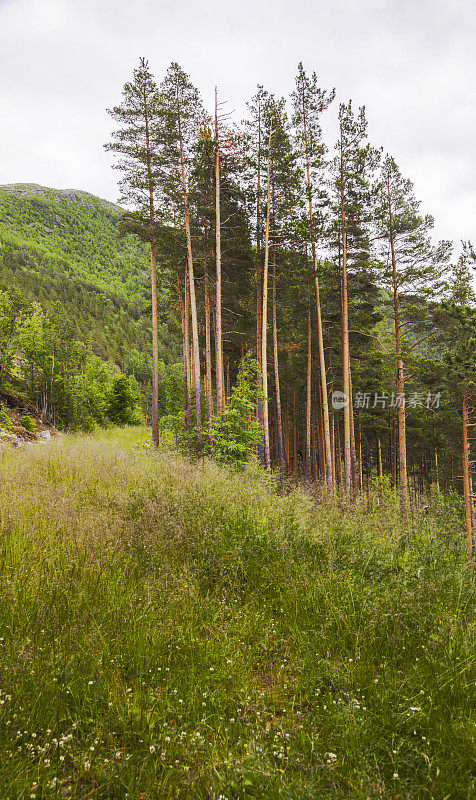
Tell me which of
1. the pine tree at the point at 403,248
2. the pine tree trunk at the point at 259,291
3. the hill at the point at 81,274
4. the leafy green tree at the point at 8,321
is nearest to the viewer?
the pine tree trunk at the point at 259,291

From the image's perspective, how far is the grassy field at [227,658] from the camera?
1.83 meters

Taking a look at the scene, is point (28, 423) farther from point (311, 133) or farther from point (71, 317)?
point (71, 317)

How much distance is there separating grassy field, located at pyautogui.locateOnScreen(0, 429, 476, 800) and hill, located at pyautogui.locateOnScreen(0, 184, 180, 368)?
16223 millimetres

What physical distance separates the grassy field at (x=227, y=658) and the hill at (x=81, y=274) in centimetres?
1622

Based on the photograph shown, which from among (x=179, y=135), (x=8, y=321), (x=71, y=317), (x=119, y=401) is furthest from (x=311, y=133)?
(x=71, y=317)

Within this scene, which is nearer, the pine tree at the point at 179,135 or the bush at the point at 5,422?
the pine tree at the point at 179,135

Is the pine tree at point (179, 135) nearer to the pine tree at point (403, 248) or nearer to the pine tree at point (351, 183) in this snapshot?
the pine tree at point (351, 183)

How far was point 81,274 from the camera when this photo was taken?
449 ft

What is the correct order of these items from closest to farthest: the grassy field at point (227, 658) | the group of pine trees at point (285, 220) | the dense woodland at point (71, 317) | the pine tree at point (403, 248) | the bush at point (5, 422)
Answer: the grassy field at point (227, 658) → the group of pine trees at point (285, 220) → the bush at point (5, 422) → the pine tree at point (403, 248) → the dense woodland at point (71, 317)

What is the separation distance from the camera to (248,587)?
3.57 meters

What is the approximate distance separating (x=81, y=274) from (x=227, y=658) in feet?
527

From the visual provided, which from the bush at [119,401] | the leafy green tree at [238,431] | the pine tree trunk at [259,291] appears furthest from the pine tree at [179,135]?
the bush at [119,401]

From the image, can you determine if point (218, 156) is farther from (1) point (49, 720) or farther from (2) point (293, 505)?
(1) point (49, 720)

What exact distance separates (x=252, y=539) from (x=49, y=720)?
8.96 feet
